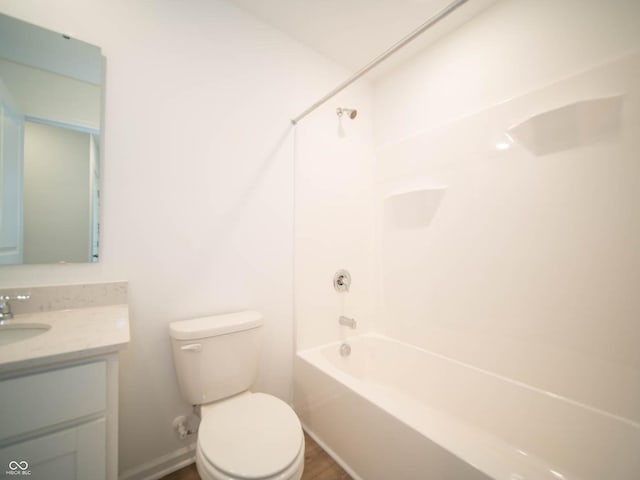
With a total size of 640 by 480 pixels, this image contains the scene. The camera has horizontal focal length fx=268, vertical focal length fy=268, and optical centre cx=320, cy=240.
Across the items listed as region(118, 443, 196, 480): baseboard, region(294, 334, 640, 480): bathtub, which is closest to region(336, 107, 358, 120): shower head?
region(294, 334, 640, 480): bathtub

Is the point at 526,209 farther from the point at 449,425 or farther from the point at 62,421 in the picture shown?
the point at 62,421

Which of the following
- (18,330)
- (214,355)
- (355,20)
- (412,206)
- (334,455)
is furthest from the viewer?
(412,206)

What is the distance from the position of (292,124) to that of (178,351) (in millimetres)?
1428

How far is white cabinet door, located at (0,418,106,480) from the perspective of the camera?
0.66 meters

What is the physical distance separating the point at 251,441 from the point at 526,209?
1.62m

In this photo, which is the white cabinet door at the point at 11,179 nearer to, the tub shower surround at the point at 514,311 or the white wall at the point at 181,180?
the white wall at the point at 181,180

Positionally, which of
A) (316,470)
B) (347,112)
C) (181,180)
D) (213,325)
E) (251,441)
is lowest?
(316,470)

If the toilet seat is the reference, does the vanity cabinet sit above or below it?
above

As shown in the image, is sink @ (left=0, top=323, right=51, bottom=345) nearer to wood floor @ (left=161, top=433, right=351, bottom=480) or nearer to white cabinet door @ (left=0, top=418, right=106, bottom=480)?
white cabinet door @ (left=0, top=418, right=106, bottom=480)

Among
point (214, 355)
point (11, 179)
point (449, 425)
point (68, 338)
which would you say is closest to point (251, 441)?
point (214, 355)

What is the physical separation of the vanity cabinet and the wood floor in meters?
0.75

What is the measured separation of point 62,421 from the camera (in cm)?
70

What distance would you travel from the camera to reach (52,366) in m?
0.69

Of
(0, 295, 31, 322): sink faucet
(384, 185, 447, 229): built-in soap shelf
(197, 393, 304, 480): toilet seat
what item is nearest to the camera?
(197, 393, 304, 480): toilet seat
